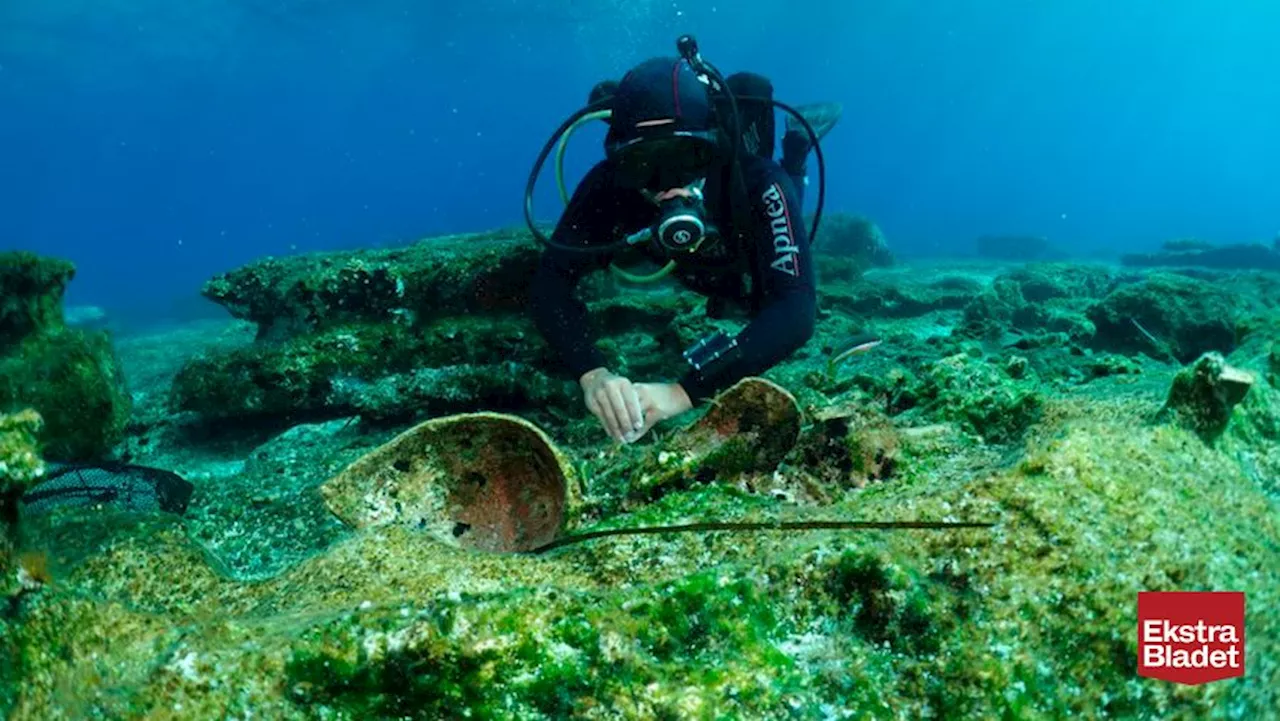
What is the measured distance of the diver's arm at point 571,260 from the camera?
4.34 metres

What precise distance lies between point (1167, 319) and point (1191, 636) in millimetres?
7536

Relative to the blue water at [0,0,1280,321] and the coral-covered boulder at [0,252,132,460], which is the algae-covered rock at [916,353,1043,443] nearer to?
the coral-covered boulder at [0,252,132,460]

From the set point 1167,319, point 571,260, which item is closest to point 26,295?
point 571,260

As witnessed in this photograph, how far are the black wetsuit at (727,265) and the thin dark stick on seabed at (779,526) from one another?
64.1 inches

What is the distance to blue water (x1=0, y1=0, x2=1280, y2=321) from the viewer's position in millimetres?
54594

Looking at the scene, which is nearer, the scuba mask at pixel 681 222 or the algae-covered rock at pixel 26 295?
the scuba mask at pixel 681 222

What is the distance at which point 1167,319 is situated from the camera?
7.30 meters

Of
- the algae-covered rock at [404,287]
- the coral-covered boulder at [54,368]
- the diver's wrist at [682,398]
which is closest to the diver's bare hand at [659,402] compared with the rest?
the diver's wrist at [682,398]

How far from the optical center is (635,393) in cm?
302

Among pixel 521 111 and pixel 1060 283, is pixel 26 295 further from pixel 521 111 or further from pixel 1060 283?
pixel 521 111

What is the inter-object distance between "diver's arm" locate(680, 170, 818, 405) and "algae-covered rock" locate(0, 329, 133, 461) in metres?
4.40

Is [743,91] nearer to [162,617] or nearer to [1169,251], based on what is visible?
[162,617]

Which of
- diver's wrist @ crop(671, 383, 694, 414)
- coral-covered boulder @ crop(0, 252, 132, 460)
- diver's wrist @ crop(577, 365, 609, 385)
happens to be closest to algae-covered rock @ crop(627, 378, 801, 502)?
diver's wrist @ crop(671, 383, 694, 414)

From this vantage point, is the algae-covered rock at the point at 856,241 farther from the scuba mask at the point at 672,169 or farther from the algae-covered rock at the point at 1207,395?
the algae-covered rock at the point at 1207,395
